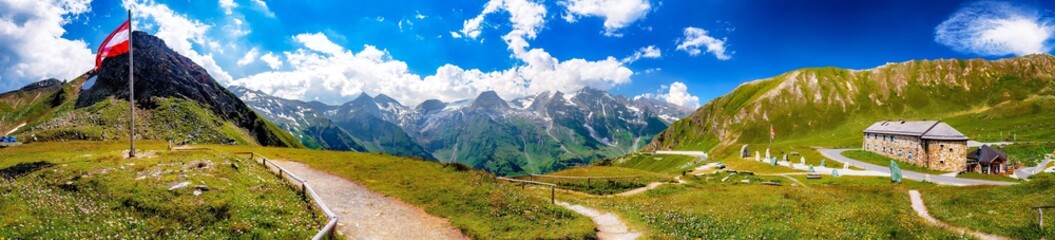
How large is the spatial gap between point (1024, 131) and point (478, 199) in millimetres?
216036

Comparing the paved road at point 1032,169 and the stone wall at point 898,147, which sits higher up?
the stone wall at point 898,147

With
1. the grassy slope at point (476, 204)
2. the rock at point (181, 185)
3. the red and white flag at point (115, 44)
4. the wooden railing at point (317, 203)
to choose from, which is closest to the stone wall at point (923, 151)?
the grassy slope at point (476, 204)

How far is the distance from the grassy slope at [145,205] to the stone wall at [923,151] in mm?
113779

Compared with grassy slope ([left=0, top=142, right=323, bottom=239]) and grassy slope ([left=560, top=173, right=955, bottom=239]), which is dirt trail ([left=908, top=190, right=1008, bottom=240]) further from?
grassy slope ([left=0, top=142, right=323, bottom=239])

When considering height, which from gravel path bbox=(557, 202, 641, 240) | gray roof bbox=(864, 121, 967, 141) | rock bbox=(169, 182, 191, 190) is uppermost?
gray roof bbox=(864, 121, 967, 141)

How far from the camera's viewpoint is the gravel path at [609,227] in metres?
26.1

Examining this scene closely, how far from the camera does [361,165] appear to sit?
161ft

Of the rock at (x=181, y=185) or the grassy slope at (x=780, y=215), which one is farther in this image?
the grassy slope at (x=780, y=215)

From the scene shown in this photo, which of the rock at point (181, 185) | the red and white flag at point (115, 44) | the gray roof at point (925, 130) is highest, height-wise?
the red and white flag at point (115, 44)

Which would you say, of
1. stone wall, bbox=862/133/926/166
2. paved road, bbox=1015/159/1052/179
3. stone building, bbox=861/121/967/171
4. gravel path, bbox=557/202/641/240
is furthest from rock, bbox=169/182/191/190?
stone wall, bbox=862/133/926/166

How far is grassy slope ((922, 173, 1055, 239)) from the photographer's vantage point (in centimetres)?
2595

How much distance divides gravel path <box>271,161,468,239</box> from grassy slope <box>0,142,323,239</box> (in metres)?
2.00

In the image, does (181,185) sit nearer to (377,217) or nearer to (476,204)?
(377,217)

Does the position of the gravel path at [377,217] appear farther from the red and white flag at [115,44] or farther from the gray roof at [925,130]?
the gray roof at [925,130]
